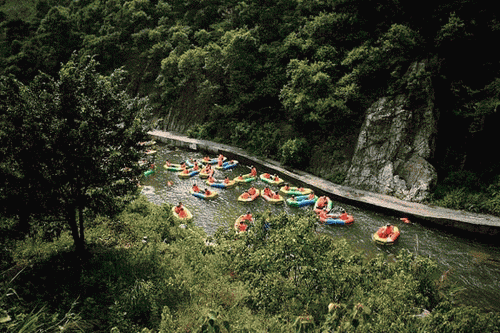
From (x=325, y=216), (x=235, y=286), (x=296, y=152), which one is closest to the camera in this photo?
(x=235, y=286)

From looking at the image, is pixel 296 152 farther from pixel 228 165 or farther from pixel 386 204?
pixel 386 204

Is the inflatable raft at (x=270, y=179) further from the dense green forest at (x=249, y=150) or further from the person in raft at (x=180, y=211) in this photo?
the person in raft at (x=180, y=211)

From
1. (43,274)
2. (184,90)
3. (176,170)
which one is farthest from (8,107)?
(184,90)

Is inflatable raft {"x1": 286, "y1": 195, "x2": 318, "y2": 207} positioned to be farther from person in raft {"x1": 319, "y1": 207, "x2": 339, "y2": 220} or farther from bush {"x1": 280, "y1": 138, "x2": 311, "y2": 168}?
bush {"x1": 280, "y1": 138, "x2": 311, "y2": 168}

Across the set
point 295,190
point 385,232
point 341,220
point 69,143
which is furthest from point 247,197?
point 69,143

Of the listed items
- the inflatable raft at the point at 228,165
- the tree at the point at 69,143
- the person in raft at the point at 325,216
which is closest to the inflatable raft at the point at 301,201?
the person in raft at the point at 325,216

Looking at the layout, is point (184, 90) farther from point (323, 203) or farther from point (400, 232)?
point (400, 232)

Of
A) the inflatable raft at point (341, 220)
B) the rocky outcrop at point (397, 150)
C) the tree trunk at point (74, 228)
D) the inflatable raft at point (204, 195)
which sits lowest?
the inflatable raft at point (204, 195)
